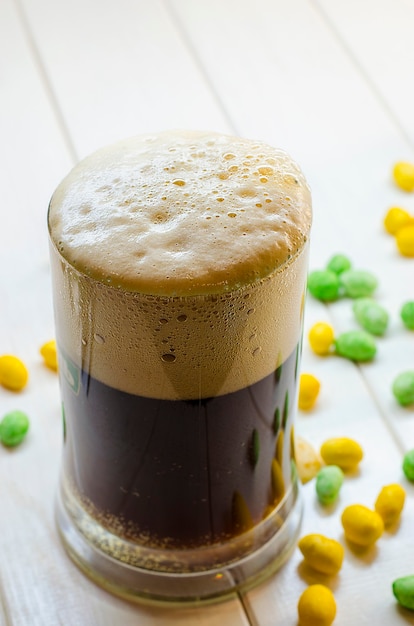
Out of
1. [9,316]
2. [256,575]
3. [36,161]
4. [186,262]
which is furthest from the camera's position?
[36,161]

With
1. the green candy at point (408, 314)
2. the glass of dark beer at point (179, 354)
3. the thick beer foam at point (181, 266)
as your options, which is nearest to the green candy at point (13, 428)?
the glass of dark beer at point (179, 354)

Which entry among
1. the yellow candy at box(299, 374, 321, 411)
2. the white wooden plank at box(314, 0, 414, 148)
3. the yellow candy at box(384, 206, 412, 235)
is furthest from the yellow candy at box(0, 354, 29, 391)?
the white wooden plank at box(314, 0, 414, 148)

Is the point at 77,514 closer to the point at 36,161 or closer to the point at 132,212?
the point at 132,212

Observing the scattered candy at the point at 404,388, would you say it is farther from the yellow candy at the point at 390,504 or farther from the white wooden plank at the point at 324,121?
the yellow candy at the point at 390,504

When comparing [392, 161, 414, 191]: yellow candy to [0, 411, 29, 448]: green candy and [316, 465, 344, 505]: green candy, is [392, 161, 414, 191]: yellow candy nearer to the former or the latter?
[316, 465, 344, 505]: green candy

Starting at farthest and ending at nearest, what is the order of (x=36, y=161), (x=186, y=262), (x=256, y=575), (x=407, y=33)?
(x=407, y=33) < (x=36, y=161) < (x=256, y=575) < (x=186, y=262)

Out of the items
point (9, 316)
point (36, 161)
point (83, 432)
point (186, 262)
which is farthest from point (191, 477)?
point (36, 161)
